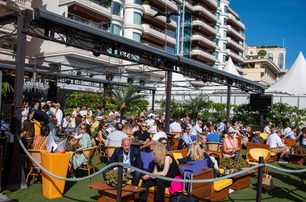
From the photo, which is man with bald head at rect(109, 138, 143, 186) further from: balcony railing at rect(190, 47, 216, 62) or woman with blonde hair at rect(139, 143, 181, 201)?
balcony railing at rect(190, 47, 216, 62)

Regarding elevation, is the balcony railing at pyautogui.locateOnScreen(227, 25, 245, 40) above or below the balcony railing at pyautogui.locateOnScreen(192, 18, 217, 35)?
above

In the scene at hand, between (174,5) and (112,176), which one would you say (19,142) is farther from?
(174,5)

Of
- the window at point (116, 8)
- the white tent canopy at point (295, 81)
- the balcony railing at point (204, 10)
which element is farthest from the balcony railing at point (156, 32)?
the white tent canopy at point (295, 81)

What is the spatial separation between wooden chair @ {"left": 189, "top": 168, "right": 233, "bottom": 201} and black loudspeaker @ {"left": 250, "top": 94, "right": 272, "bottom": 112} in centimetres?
1897

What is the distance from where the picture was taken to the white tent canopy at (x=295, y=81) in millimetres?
22141

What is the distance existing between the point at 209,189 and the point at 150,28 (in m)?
41.1

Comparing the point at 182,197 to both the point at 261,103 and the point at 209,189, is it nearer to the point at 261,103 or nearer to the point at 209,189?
the point at 209,189

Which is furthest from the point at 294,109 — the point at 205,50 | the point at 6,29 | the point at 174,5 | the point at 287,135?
the point at 205,50

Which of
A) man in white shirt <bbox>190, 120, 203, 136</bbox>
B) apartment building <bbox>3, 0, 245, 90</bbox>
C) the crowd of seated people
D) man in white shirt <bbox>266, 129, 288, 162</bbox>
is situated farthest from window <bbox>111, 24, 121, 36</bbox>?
man in white shirt <bbox>266, 129, 288, 162</bbox>

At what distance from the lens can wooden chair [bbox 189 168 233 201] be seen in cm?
627

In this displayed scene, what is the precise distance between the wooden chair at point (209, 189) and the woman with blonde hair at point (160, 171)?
0.42 m

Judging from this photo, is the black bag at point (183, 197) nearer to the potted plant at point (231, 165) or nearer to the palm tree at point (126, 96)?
the potted plant at point (231, 165)

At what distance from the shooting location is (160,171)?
6.26 metres

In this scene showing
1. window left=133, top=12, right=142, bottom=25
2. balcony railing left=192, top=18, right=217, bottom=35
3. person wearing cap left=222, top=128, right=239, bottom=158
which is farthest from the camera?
balcony railing left=192, top=18, right=217, bottom=35
